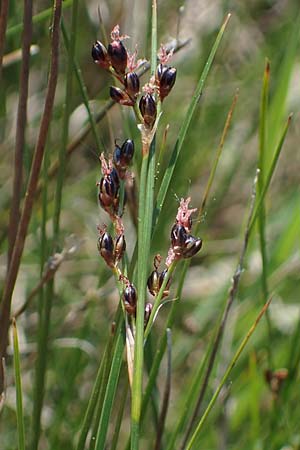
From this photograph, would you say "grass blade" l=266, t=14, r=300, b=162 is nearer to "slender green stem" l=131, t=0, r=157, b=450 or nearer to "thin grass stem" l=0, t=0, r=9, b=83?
"thin grass stem" l=0, t=0, r=9, b=83

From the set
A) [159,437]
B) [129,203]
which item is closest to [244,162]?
[129,203]

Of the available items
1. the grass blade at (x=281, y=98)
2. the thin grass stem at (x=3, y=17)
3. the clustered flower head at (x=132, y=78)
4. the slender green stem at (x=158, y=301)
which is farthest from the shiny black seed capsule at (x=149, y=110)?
the grass blade at (x=281, y=98)

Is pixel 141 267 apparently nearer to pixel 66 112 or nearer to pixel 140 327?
pixel 140 327

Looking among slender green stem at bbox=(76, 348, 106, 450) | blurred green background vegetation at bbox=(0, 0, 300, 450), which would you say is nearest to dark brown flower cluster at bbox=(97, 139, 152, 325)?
slender green stem at bbox=(76, 348, 106, 450)

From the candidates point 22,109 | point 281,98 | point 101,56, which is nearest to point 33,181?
point 22,109

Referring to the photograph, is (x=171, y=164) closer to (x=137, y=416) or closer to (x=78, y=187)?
(x=137, y=416)

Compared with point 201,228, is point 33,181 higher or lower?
lower
